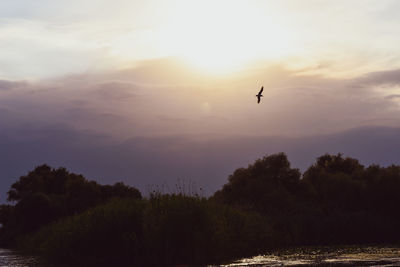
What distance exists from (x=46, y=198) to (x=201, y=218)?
3442 cm

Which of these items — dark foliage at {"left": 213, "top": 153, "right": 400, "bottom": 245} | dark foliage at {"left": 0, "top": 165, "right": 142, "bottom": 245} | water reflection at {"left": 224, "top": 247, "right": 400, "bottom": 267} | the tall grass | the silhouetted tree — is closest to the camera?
water reflection at {"left": 224, "top": 247, "right": 400, "bottom": 267}

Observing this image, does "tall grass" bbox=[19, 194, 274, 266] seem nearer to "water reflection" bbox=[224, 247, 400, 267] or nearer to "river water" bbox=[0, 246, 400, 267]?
"river water" bbox=[0, 246, 400, 267]

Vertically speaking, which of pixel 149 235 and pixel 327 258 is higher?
pixel 149 235

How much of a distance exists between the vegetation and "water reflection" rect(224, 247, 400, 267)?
260cm

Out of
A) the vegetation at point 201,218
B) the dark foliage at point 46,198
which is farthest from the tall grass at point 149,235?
the dark foliage at point 46,198

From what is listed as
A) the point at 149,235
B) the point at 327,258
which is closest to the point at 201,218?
the point at 149,235

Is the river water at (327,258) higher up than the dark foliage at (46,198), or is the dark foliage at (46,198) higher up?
the dark foliage at (46,198)

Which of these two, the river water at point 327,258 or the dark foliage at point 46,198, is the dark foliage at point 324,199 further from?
the dark foliage at point 46,198

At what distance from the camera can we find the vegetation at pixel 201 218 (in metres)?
31.3

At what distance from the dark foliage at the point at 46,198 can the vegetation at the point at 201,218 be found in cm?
12

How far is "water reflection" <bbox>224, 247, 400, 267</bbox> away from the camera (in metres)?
27.8

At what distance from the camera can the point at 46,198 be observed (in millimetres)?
61875

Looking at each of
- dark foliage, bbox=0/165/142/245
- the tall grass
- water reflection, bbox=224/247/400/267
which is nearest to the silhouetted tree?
dark foliage, bbox=0/165/142/245

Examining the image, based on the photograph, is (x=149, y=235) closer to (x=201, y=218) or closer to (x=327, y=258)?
(x=201, y=218)
